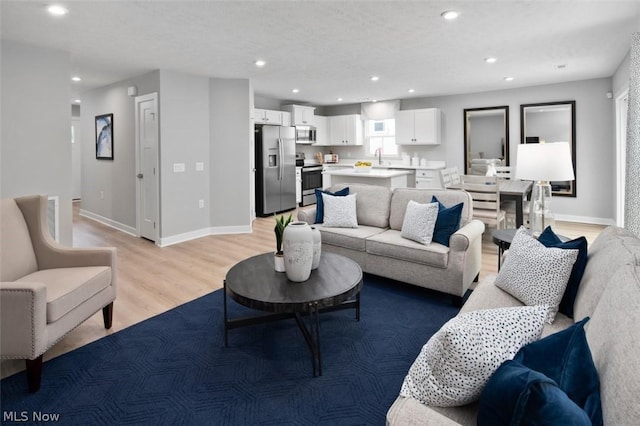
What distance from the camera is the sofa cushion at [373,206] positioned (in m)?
4.00

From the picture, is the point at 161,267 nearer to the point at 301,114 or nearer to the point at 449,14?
the point at 449,14

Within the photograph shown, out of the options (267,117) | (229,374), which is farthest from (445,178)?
(229,374)

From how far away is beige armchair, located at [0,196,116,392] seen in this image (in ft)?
6.52

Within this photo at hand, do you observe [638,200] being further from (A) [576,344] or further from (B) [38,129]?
(B) [38,129]

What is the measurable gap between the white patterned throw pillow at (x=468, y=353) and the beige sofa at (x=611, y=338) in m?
0.06

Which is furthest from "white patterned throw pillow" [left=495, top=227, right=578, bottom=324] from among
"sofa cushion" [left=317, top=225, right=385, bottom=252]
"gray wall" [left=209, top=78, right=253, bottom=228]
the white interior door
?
the white interior door

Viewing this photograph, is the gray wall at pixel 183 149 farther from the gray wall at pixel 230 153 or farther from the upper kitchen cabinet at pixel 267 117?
the upper kitchen cabinet at pixel 267 117

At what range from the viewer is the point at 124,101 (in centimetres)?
585

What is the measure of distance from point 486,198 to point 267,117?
473cm

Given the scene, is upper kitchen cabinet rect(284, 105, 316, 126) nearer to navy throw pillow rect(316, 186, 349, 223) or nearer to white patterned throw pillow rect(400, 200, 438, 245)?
navy throw pillow rect(316, 186, 349, 223)

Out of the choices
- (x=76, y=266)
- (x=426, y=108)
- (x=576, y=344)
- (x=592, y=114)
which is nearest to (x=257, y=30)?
(x=76, y=266)

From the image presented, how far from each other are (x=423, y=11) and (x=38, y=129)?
406 centimetres

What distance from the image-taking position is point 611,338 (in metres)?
1.06

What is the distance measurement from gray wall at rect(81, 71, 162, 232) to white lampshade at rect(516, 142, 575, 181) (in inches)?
181
